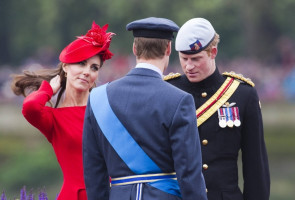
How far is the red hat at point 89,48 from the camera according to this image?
19.2 ft

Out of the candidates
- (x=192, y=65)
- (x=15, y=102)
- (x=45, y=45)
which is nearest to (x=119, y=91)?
(x=192, y=65)

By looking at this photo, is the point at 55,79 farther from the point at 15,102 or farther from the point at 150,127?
the point at 15,102

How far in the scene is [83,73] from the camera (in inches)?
229

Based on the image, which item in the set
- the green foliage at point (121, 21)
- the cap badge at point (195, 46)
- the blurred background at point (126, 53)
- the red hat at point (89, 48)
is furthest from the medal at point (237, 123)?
the green foliage at point (121, 21)

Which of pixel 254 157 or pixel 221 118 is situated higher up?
pixel 221 118

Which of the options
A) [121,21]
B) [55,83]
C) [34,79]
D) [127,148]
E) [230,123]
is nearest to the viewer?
[127,148]

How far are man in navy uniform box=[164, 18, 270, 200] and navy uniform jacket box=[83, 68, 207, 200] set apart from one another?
966mm

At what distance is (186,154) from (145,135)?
0.25 meters

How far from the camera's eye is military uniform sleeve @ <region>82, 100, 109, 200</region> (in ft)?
16.0

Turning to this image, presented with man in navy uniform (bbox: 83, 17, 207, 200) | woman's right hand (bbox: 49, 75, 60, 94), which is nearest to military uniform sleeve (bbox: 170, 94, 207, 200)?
man in navy uniform (bbox: 83, 17, 207, 200)

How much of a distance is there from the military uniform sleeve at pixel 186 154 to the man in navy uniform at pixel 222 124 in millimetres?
1028

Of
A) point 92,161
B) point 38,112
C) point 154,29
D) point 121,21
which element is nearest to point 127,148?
point 92,161

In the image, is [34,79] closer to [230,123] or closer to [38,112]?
[38,112]

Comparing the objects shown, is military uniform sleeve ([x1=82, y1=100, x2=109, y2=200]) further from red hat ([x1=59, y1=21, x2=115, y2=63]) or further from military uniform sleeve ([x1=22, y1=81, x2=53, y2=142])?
red hat ([x1=59, y1=21, x2=115, y2=63])
